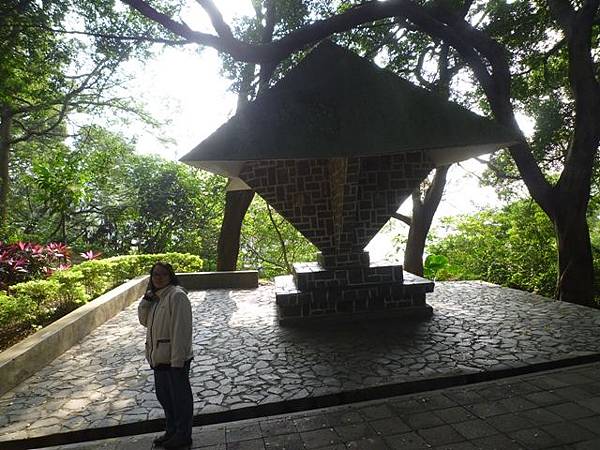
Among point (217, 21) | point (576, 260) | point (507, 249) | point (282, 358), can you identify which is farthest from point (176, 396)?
point (507, 249)

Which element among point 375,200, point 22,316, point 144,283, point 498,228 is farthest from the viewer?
point 498,228

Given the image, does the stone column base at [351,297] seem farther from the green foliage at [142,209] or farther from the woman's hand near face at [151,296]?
the green foliage at [142,209]

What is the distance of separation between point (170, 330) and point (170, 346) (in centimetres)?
13

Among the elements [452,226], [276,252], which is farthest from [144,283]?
[452,226]

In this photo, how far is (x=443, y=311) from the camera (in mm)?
6898

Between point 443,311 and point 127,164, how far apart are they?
12.8m

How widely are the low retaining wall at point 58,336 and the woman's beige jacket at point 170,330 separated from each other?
2467 millimetres

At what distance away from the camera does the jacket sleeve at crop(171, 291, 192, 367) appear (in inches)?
116

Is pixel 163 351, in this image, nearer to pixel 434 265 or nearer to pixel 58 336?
pixel 58 336

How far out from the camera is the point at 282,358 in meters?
4.95

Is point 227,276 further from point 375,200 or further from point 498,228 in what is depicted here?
point 498,228

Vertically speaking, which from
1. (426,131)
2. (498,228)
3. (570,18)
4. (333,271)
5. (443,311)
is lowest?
(443,311)

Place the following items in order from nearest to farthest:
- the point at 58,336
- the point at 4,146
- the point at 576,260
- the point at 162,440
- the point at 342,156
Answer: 1. the point at 162,440
2. the point at 342,156
3. the point at 58,336
4. the point at 576,260
5. the point at 4,146

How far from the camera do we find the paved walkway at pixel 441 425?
308cm
